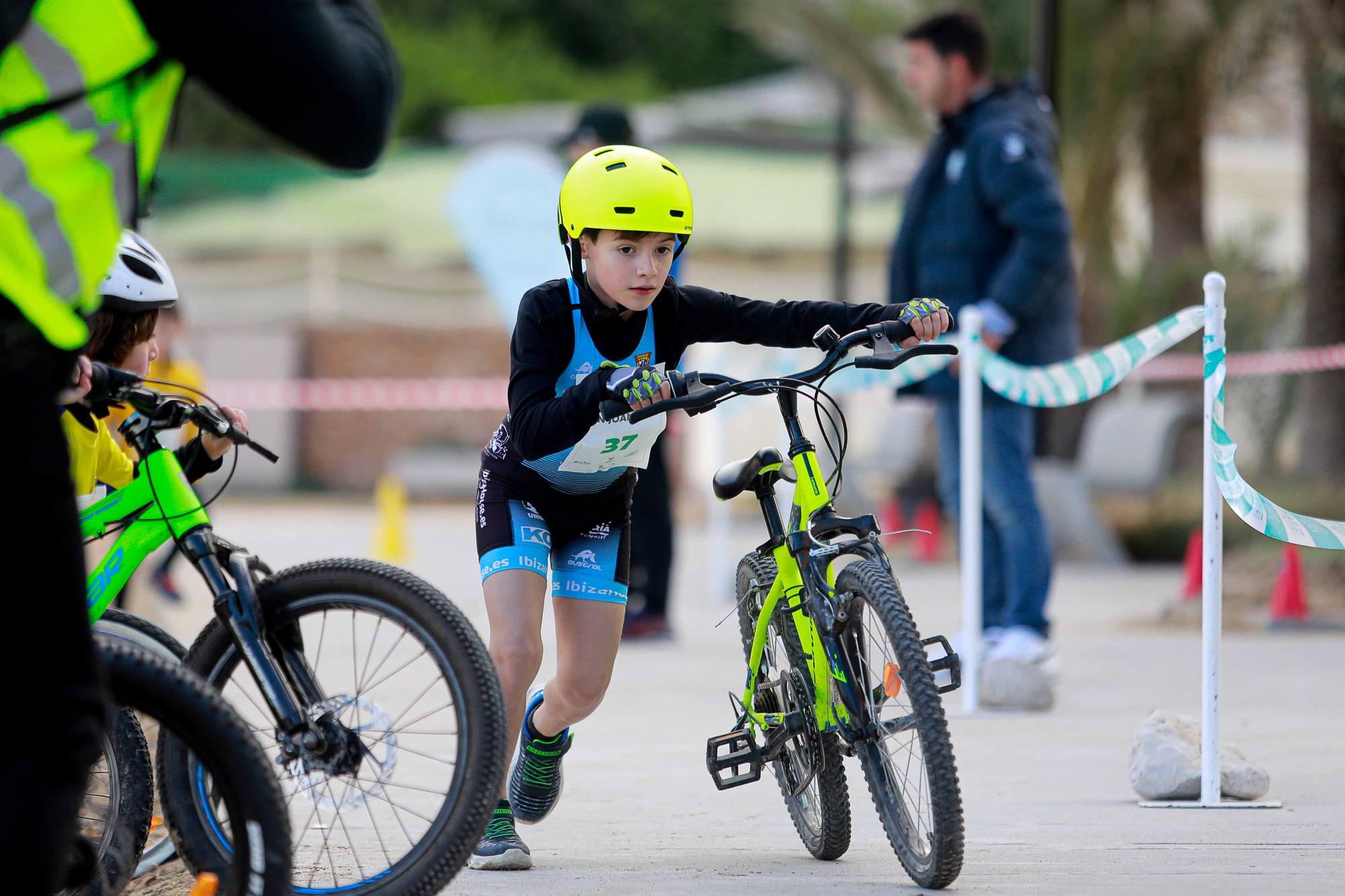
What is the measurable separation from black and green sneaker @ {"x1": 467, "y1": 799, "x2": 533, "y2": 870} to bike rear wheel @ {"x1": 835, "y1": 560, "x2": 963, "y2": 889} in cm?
85

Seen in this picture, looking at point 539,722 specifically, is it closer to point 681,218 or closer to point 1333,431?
point 681,218

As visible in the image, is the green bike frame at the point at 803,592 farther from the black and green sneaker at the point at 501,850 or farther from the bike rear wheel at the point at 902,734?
the black and green sneaker at the point at 501,850

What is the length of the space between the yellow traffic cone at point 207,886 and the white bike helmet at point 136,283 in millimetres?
1359

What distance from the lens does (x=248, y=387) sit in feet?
76.1

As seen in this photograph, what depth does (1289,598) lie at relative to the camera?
8.82 meters

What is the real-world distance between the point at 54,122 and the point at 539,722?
2378mm

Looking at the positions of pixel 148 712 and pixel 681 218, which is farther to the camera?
pixel 681 218

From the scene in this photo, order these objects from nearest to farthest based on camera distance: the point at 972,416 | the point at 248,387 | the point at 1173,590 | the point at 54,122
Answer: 1. the point at 54,122
2. the point at 972,416
3. the point at 1173,590
4. the point at 248,387

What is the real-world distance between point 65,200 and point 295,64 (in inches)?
13.3

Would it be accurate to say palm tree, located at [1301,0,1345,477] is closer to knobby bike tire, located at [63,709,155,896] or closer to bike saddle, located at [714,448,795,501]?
bike saddle, located at [714,448,795,501]

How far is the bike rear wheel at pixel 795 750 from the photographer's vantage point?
13.1ft

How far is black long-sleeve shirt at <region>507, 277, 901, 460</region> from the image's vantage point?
156 inches

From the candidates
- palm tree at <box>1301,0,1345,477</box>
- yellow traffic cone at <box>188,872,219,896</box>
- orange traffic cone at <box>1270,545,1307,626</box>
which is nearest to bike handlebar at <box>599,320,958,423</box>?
yellow traffic cone at <box>188,872,219,896</box>

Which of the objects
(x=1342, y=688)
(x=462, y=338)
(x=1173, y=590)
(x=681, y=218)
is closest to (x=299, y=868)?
(x=681, y=218)
